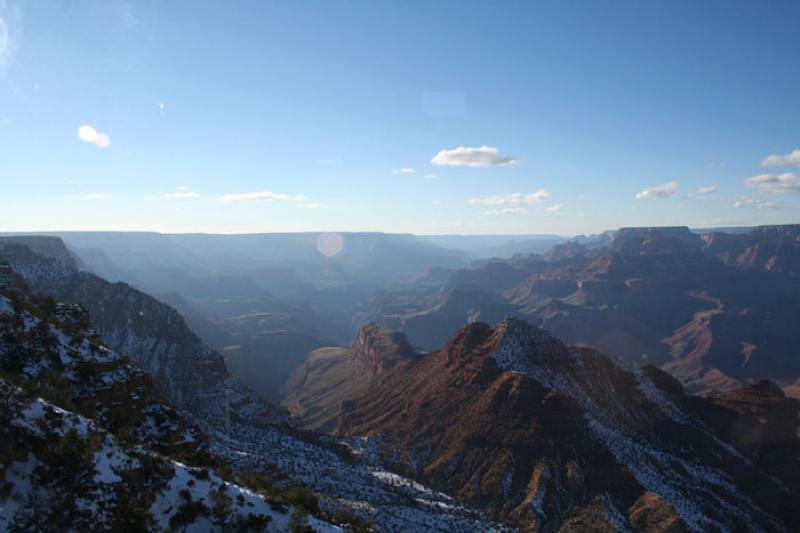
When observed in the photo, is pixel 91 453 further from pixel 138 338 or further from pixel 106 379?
pixel 138 338

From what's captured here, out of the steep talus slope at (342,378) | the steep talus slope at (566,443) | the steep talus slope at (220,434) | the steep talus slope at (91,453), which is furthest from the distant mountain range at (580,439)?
the steep talus slope at (91,453)

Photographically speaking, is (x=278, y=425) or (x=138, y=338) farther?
(x=138, y=338)

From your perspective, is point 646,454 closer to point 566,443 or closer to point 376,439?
point 566,443

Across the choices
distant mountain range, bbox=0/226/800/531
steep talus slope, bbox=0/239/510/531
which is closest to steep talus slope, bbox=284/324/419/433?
distant mountain range, bbox=0/226/800/531

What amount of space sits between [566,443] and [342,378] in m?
115

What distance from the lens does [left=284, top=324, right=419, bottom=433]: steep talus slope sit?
143m

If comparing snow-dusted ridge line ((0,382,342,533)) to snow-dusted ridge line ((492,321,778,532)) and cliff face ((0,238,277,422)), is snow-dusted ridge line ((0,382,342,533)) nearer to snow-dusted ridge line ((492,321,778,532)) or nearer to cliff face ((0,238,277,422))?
cliff face ((0,238,277,422))

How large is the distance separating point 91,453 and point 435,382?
266ft

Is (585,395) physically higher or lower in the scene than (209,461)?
lower

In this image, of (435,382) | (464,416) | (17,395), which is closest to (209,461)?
(17,395)

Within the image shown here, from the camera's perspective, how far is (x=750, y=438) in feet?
278

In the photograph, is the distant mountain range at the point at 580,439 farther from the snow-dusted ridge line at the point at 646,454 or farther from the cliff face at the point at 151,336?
the cliff face at the point at 151,336

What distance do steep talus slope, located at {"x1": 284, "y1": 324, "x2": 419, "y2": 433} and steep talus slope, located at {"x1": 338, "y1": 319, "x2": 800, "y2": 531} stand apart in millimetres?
37125

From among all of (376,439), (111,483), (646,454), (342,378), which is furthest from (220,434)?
(342,378)
